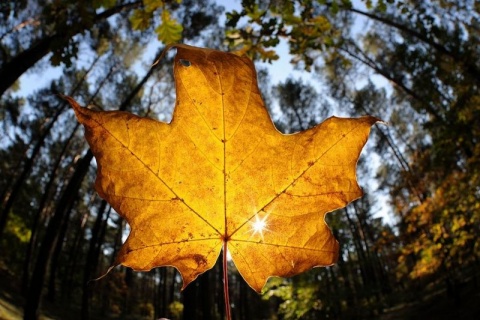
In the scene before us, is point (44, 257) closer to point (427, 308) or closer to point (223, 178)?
point (223, 178)

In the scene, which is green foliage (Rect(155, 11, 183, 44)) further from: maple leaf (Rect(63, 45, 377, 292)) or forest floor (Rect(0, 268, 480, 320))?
forest floor (Rect(0, 268, 480, 320))

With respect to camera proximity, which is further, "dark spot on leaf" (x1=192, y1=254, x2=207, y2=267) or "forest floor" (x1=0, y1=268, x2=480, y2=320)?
"forest floor" (x1=0, y1=268, x2=480, y2=320)

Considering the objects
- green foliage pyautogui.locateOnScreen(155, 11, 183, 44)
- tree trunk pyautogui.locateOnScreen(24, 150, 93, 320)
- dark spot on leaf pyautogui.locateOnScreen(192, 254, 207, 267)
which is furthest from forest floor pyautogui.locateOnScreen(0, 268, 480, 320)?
dark spot on leaf pyautogui.locateOnScreen(192, 254, 207, 267)

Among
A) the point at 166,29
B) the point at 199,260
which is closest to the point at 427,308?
the point at 166,29

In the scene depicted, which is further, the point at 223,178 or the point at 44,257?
the point at 44,257

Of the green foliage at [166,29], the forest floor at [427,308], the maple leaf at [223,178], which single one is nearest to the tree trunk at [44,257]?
the green foliage at [166,29]

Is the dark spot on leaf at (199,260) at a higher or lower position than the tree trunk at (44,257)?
lower

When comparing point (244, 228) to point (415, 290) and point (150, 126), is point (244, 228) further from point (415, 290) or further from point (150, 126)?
point (415, 290)

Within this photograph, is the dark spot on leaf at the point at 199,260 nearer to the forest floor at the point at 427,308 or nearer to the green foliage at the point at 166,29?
the green foliage at the point at 166,29

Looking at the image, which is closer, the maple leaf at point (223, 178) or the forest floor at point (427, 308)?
the maple leaf at point (223, 178)
